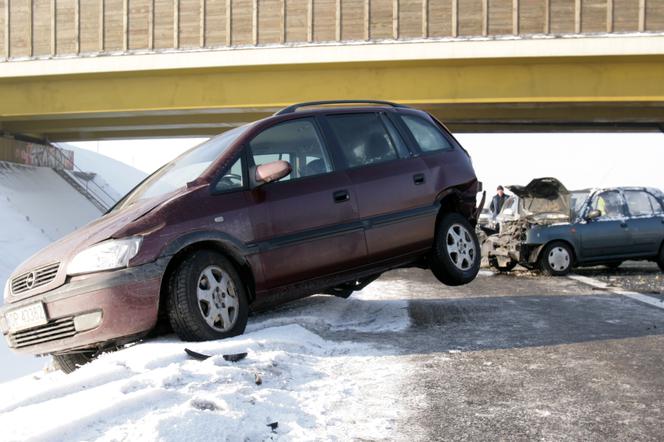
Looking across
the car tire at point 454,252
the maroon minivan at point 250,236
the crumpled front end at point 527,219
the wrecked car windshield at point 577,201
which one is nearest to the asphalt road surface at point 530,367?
the car tire at point 454,252

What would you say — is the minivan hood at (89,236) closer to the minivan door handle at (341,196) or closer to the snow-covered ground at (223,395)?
the snow-covered ground at (223,395)

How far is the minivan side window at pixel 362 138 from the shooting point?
600cm

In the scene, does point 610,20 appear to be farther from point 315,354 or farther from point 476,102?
point 315,354

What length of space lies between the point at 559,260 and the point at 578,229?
0.71m

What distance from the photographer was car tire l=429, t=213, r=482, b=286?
21.7ft

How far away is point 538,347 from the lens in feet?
16.1

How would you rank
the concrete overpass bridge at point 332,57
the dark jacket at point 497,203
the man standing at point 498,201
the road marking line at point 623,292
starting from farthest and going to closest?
the concrete overpass bridge at point 332,57 → the dark jacket at point 497,203 → the man standing at point 498,201 → the road marking line at point 623,292

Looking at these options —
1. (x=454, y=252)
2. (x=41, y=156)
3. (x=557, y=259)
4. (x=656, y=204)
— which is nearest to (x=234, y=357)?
(x=454, y=252)

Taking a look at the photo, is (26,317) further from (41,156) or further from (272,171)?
(41,156)

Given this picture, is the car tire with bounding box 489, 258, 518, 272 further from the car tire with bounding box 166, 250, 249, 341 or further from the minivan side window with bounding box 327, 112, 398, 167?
the car tire with bounding box 166, 250, 249, 341

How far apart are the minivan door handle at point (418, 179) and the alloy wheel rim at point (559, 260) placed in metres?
7.00

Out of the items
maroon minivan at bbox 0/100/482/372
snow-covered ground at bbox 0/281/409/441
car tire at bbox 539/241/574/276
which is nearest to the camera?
snow-covered ground at bbox 0/281/409/441

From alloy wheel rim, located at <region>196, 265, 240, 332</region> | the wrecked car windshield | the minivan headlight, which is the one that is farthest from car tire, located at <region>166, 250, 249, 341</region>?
the wrecked car windshield

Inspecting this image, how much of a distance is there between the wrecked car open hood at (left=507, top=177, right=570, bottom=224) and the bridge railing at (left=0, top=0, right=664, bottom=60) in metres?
7.83
